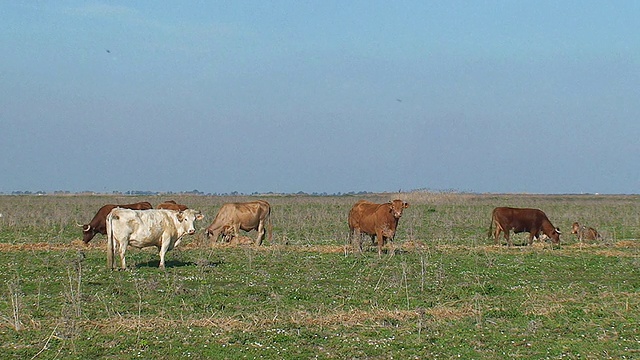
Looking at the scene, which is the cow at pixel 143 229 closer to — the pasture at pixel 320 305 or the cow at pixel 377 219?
the pasture at pixel 320 305

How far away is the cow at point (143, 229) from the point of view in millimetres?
19984

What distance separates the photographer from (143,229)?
67.0 feet

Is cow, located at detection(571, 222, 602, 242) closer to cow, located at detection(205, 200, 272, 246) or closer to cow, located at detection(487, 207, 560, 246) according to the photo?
cow, located at detection(487, 207, 560, 246)

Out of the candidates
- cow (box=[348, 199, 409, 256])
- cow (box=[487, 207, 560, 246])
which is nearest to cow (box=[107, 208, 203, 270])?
cow (box=[348, 199, 409, 256])

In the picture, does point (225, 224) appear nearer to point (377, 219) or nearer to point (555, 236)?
point (377, 219)

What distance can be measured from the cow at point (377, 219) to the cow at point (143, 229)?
21.5 ft

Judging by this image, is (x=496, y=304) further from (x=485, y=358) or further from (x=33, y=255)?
(x=33, y=255)

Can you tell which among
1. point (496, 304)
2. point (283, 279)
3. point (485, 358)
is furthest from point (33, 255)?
point (485, 358)

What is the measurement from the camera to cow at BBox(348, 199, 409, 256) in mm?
24359

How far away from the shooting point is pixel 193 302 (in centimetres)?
1497

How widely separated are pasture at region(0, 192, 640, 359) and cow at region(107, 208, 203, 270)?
69cm

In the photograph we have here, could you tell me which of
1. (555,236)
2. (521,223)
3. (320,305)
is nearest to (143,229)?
(320,305)

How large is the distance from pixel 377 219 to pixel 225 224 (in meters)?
7.64

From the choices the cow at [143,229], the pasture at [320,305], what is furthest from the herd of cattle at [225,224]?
the pasture at [320,305]
